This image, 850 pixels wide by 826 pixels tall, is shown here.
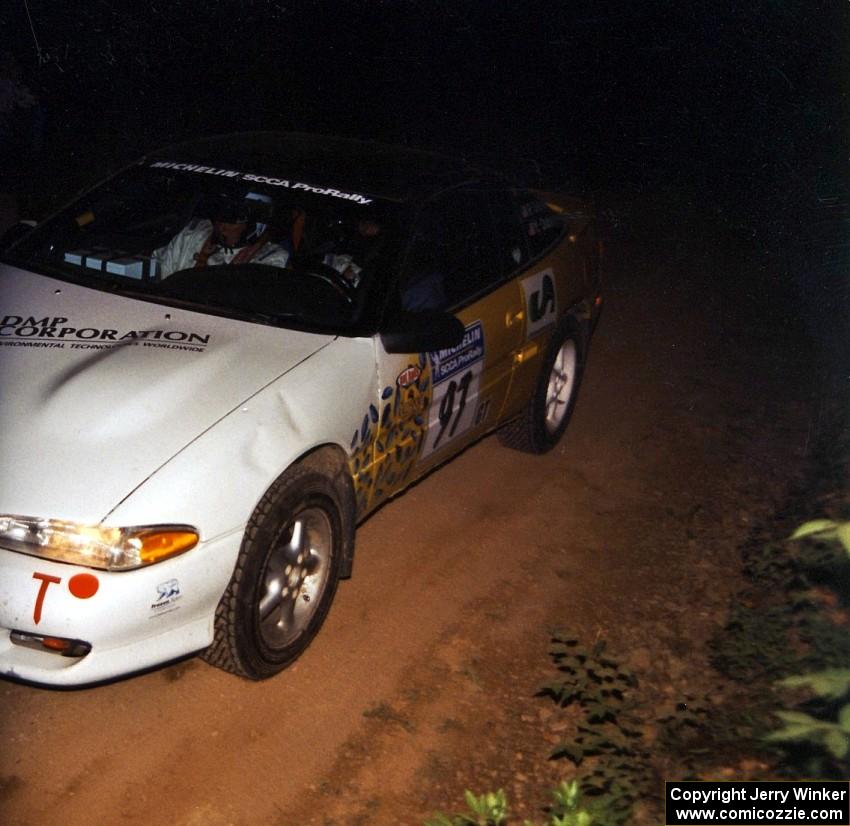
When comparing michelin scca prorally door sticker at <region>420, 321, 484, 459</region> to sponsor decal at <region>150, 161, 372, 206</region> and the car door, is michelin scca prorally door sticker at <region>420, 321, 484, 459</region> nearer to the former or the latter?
the car door

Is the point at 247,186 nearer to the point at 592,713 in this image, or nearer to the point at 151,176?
the point at 151,176

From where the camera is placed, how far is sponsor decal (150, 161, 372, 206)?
4.93m

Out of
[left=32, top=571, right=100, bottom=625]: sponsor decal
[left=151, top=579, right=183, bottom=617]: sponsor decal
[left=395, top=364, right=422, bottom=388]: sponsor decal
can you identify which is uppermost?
[left=395, top=364, right=422, bottom=388]: sponsor decal

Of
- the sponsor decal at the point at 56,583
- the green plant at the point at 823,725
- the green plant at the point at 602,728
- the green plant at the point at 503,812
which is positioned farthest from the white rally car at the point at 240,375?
the green plant at the point at 823,725

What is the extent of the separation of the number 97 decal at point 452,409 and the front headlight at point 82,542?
65.3 inches

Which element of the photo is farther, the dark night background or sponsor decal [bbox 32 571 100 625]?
the dark night background

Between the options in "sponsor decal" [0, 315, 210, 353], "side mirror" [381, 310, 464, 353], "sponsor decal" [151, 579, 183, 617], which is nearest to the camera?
"sponsor decal" [151, 579, 183, 617]

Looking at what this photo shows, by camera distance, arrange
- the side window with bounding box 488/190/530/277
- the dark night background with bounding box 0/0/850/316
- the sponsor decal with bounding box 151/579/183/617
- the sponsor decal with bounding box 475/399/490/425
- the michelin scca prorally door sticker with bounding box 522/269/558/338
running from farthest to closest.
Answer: the dark night background with bounding box 0/0/850/316 → the michelin scca prorally door sticker with bounding box 522/269/558/338 → the side window with bounding box 488/190/530/277 → the sponsor decal with bounding box 475/399/490/425 → the sponsor decal with bounding box 151/579/183/617

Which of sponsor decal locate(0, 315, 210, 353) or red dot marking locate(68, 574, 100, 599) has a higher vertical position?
sponsor decal locate(0, 315, 210, 353)

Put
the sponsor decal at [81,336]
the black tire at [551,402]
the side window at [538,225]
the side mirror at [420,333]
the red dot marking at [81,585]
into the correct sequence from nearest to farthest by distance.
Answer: the red dot marking at [81,585]
the sponsor decal at [81,336]
the side mirror at [420,333]
the side window at [538,225]
the black tire at [551,402]

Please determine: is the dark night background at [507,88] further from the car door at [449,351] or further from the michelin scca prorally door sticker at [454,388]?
the michelin scca prorally door sticker at [454,388]

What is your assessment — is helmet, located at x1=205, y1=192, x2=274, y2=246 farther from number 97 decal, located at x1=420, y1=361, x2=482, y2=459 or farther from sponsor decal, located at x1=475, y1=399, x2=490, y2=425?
sponsor decal, located at x1=475, y1=399, x2=490, y2=425

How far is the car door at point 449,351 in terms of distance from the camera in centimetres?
455

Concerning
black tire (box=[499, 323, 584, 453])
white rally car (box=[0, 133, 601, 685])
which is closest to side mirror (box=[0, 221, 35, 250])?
white rally car (box=[0, 133, 601, 685])
